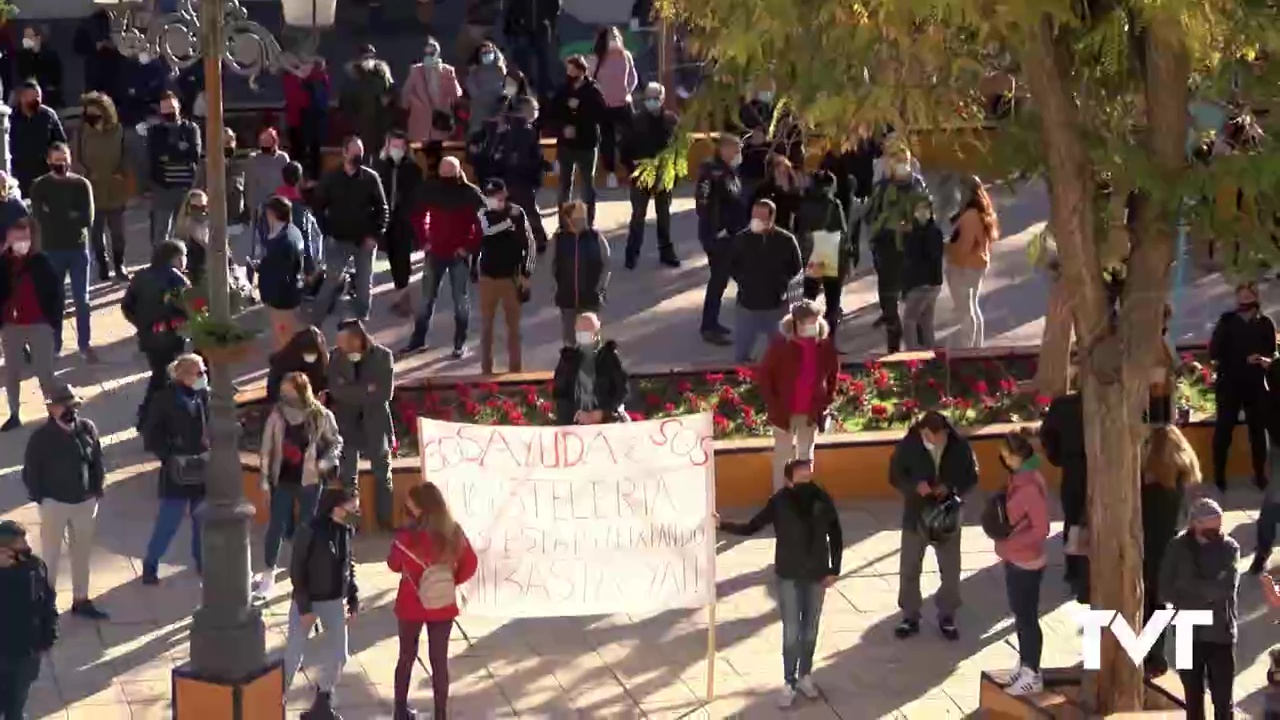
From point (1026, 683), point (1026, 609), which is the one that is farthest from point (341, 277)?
point (1026, 683)

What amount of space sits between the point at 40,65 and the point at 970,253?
436 inches

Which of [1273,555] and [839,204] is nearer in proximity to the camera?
[1273,555]

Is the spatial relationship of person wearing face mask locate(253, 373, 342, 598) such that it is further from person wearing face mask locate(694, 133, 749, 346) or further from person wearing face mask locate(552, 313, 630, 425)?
person wearing face mask locate(694, 133, 749, 346)

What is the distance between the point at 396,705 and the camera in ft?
47.9

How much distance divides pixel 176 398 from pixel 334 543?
8.25 feet

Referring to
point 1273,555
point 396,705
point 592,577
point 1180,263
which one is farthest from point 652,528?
point 1180,263

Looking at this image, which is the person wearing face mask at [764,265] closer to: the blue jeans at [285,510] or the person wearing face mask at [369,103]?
the blue jeans at [285,510]

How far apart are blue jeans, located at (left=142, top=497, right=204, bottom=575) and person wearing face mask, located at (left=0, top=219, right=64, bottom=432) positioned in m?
2.66

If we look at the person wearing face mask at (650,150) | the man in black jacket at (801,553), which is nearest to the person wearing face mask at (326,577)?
the man in black jacket at (801,553)

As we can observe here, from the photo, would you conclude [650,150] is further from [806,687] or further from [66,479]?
[806,687]

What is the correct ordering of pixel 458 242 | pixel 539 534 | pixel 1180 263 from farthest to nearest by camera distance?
pixel 1180 263 < pixel 458 242 < pixel 539 534

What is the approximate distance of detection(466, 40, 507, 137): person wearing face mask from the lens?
2627 cm

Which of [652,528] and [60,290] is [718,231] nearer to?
[60,290]

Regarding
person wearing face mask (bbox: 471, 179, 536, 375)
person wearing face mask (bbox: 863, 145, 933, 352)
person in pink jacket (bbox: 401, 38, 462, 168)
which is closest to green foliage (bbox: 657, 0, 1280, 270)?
person wearing face mask (bbox: 863, 145, 933, 352)
